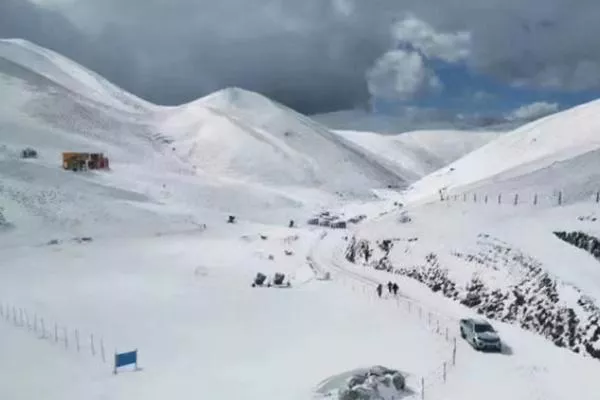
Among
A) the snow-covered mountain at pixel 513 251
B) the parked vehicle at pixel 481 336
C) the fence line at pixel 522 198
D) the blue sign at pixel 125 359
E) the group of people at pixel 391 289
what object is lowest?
the blue sign at pixel 125 359

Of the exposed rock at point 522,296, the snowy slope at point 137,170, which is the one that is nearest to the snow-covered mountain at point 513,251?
the exposed rock at point 522,296

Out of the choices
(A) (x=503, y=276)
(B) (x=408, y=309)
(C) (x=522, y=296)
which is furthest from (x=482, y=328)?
(A) (x=503, y=276)

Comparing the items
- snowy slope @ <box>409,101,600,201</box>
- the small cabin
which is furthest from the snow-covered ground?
the small cabin

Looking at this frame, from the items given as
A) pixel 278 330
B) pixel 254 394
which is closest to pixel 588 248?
pixel 278 330

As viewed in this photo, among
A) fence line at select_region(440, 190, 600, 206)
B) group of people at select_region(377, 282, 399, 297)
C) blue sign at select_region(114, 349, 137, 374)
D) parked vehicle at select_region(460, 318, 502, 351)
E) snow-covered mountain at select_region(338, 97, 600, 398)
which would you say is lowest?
blue sign at select_region(114, 349, 137, 374)

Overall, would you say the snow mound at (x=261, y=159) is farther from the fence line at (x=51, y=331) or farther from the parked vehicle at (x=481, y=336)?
the parked vehicle at (x=481, y=336)

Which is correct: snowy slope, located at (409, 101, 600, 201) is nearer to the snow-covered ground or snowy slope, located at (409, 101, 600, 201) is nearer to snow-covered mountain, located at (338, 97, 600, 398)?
snow-covered mountain, located at (338, 97, 600, 398)
